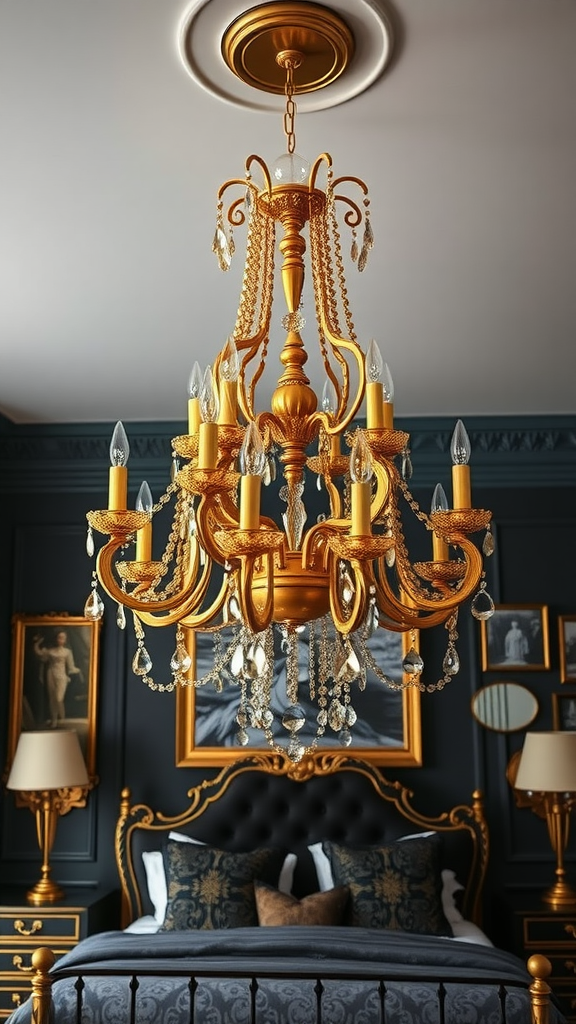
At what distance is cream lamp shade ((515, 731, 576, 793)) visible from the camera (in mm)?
4578

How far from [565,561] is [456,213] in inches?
105

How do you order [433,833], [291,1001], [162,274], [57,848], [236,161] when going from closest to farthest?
[236,161] → [291,1001] → [162,274] → [433,833] → [57,848]

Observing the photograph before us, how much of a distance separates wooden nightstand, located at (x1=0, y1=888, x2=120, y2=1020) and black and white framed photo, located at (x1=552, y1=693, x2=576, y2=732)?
96.2 inches

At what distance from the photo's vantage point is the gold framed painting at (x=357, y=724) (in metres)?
5.07

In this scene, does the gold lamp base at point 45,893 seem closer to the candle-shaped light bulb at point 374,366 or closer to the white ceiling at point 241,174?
the white ceiling at point 241,174

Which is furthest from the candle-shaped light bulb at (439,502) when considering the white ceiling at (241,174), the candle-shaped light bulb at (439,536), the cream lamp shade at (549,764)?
the cream lamp shade at (549,764)

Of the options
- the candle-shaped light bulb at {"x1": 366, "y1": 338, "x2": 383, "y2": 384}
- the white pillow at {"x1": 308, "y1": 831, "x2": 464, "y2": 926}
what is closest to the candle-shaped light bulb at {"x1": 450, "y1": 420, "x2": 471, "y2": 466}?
the candle-shaped light bulb at {"x1": 366, "y1": 338, "x2": 383, "y2": 384}

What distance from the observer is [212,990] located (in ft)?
10.8

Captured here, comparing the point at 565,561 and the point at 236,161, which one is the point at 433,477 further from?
the point at 236,161

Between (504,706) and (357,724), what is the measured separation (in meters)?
0.76

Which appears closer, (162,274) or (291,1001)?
(291,1001)

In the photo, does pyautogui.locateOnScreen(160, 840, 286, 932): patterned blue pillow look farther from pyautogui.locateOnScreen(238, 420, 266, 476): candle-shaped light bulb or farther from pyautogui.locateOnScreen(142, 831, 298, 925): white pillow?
pyautogui.locateOnScreen(238, 420, 266, 476): candle-shaped light bulb

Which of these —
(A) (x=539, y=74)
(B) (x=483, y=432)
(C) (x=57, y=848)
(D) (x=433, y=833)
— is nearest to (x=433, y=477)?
(B) (x=483, y=432)

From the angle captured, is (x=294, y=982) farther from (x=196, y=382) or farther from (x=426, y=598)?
(x=196, y=382)
